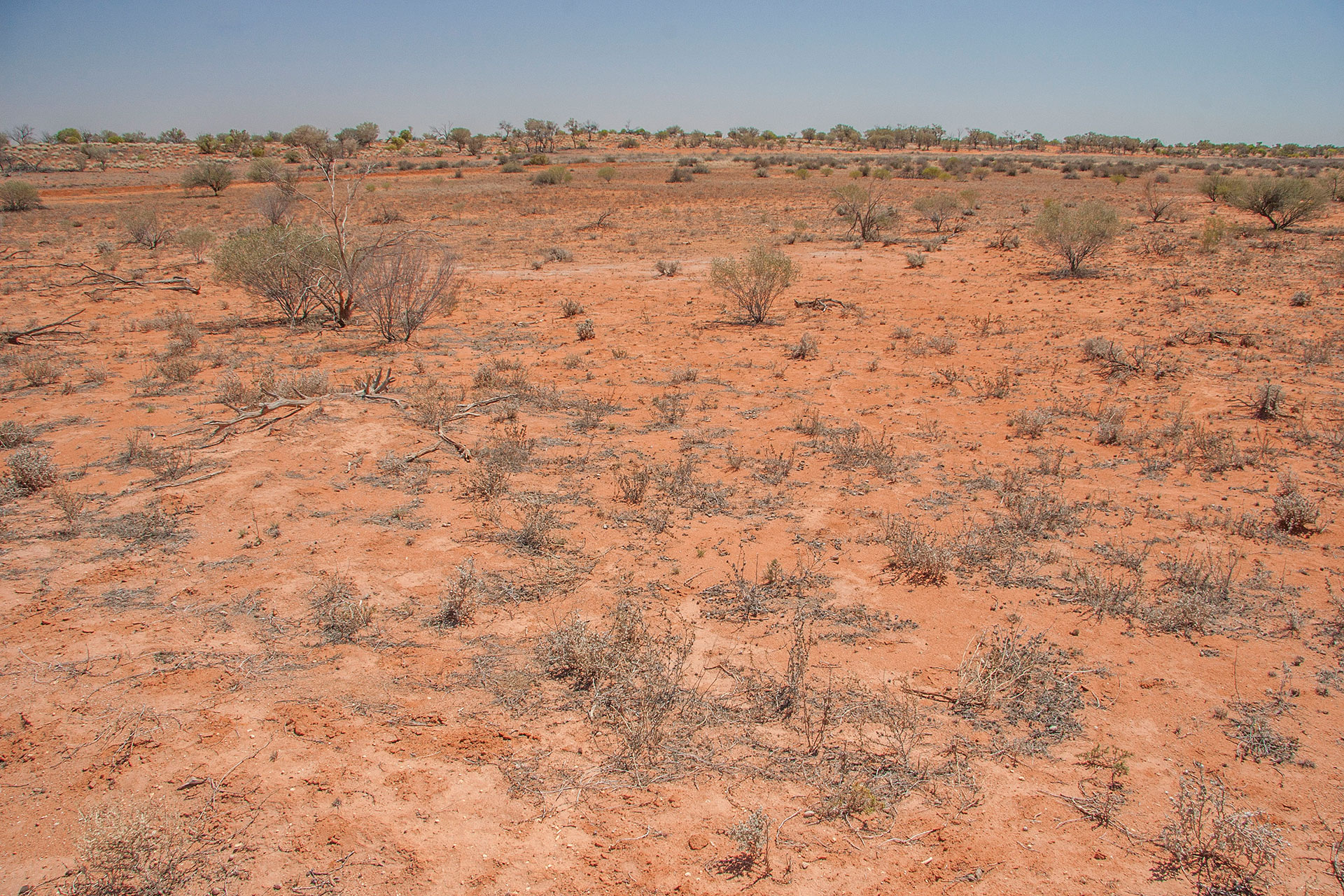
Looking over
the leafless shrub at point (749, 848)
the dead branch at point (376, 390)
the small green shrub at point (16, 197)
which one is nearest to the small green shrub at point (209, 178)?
the small green shrub at point (16, 197)

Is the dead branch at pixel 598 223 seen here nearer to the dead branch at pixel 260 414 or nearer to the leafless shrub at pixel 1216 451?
the dead branch at pixel 260 414

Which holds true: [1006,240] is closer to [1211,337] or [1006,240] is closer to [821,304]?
Result: [821,304]

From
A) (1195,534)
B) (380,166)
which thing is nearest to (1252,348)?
(1195,534)

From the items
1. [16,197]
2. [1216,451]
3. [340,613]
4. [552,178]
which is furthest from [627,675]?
[552,178]

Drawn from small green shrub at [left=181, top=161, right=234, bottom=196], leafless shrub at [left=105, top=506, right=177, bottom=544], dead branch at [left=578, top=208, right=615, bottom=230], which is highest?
small green shrub at [left=181, top=161, right=234, bottom=196]

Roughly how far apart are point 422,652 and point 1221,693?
464 centimetres

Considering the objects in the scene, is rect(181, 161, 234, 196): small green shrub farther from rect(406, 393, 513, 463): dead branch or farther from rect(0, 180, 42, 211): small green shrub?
rect(406, 393, 513, 463): dead branch

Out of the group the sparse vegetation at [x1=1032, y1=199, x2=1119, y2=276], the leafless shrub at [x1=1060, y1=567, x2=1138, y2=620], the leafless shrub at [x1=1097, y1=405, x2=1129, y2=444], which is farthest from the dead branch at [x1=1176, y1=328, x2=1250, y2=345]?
the leafless shrub at [x1=1060, y1=567, x2=1138, y2=620]

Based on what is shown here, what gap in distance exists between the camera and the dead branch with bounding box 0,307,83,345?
10.7 metres

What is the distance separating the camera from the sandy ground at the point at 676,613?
3064 millimetres

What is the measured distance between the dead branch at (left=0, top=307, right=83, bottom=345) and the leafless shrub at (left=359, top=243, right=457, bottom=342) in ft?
15.0

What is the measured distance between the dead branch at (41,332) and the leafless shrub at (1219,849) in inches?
→ 560

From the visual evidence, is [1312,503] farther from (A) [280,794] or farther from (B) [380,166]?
(B) [380,166]

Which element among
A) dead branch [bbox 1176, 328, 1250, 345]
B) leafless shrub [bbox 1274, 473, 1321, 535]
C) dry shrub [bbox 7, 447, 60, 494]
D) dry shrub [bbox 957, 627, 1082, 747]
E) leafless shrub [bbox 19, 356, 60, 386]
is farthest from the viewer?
dead branch [bbox 1176, 328, 1250, 345]
